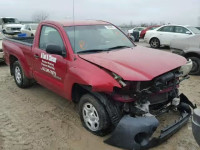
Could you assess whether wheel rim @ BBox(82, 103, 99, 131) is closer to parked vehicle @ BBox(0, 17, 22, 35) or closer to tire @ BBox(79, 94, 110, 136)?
tire @ BBox(79, 94, 110, 136)

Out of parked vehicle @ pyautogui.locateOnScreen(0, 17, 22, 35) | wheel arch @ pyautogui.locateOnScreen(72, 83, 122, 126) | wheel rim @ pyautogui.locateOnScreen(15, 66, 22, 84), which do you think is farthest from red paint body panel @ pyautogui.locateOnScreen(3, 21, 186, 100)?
parked vehicle @ pyautogui.locateOnScreen(0, 17, 22, 35)

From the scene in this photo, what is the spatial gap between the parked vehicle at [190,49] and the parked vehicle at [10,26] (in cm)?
1940

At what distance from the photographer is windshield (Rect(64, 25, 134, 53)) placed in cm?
409

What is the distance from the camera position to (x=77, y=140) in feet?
11.7

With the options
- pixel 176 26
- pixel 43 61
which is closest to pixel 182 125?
pixel 43 61

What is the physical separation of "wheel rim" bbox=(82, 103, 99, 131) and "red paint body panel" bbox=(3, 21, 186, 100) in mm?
403

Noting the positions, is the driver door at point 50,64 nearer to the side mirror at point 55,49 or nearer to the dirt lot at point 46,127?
the side mirror at point 55,49

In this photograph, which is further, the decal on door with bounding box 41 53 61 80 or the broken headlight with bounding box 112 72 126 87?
the decal on door with bounding box 41 53 61 80

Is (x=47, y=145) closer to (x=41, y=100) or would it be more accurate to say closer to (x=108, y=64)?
(x=108, y=64)

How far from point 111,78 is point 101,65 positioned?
301 mm

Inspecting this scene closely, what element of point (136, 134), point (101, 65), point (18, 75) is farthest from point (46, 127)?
point (18, 75)

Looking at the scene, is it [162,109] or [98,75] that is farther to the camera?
[162,109]

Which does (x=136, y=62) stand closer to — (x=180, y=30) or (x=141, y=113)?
(x=141, y=113)

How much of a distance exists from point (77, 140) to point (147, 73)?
150 centimetres
